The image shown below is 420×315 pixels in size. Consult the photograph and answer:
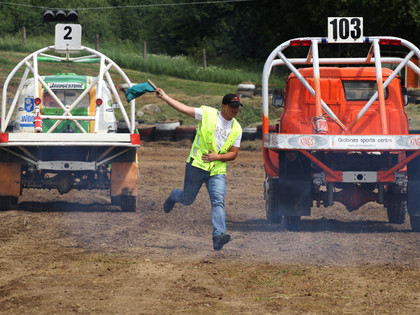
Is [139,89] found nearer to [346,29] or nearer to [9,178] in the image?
[346,29]

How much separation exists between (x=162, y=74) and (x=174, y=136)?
20059 mm

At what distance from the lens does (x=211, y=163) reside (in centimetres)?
939

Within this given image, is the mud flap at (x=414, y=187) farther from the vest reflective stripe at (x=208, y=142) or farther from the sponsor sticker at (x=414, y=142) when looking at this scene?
the vest reflective stripe at (x=208, y=142)

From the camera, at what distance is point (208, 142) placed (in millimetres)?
9359

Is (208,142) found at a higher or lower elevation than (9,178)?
higher

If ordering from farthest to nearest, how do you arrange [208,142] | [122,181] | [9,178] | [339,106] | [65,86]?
[65,86], [122,181], [9,178], [339,106], [208,142]

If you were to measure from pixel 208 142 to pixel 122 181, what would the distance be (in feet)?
12.0

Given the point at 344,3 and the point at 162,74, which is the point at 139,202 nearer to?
the point at 162,74

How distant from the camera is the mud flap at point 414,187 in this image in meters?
10.9

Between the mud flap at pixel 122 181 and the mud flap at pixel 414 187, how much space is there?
407 centimetres

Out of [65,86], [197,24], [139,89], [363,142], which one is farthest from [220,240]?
[197,24]

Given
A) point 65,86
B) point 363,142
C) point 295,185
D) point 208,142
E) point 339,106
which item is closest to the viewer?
point 208,142

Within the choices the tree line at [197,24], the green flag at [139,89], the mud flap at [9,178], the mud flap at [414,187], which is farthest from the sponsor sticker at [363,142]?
the tree line at [197,24]

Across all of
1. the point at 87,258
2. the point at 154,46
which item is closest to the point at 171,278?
the point at 87,258
